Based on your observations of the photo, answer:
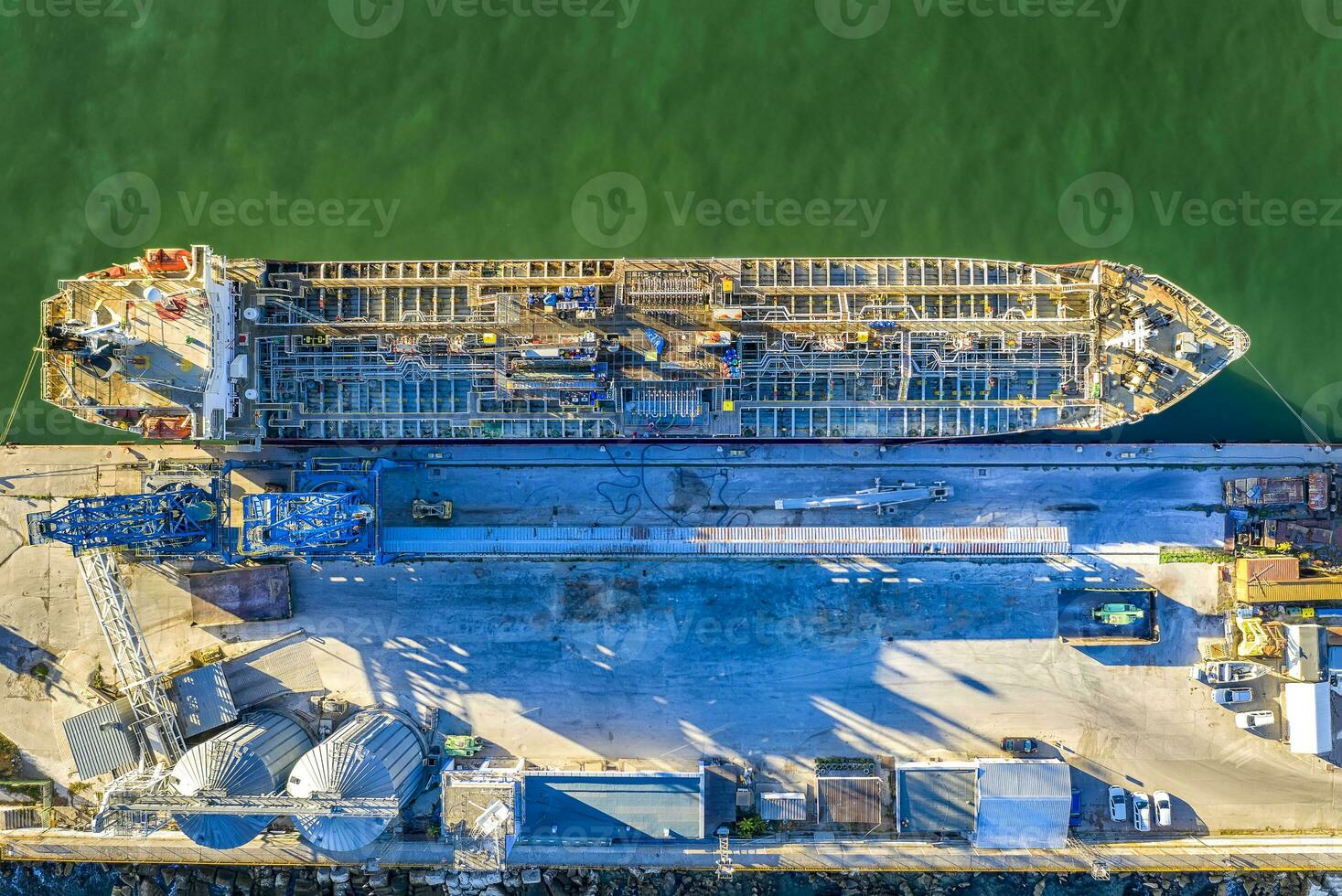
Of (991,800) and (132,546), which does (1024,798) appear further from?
(132,546)

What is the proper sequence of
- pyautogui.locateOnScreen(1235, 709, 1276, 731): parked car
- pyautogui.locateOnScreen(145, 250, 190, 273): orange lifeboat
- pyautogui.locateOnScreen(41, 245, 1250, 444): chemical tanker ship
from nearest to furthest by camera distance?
pyautogui.locateOnScreen(145, 250, 190, 273): orange lifeboat
pyautogui.locateOnScreen(41, 245, 1250, 444): chemical tanker ship
pyautogui.locateOnScreen(1235, 709, 1276, 731): parked car

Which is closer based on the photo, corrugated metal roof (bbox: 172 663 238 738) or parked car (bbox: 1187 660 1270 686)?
parked car (bbox: 1187 660 1270 686)

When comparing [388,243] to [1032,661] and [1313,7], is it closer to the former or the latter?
[1032,661]

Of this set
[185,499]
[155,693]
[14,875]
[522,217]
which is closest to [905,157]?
[522,217]

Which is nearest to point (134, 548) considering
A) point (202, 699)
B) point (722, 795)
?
point (202, 699)

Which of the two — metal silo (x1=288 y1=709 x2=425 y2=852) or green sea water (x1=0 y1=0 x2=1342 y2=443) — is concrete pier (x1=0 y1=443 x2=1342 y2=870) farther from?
green sea water (x1=0 y1=0 x2=1342 y2=443)

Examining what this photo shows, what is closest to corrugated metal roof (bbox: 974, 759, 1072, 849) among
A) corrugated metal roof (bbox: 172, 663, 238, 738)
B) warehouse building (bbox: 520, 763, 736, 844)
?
warehouse building (bbox: 520, 763, 736, 844)
